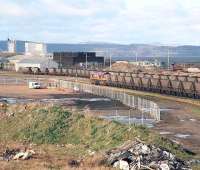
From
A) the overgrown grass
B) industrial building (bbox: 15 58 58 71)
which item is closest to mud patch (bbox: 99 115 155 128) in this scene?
the overgrown grass

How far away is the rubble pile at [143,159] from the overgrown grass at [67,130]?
6.31 metres

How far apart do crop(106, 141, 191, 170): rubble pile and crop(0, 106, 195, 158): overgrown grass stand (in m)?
6.31

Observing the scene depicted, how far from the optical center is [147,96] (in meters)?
89.9

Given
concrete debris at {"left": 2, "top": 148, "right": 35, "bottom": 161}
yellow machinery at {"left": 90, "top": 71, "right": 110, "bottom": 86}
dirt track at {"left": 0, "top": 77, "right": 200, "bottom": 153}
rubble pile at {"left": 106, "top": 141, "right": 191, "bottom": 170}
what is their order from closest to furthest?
rubble pile at {"left": 106, "top": 141, "right": 191, "bottom": 170}
concrete debris at {"left": 2, "top": 148, "right": 35, "bottom": 161}
dirt track at {"left": 0, "top": 77, "right": 200, "bottom": 153}
yellow machinery at {"left": 90, "top": 71, "right": 110, "bottom": 86}

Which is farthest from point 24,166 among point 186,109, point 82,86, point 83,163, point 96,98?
point 82,86

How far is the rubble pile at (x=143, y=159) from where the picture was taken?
94.2ft

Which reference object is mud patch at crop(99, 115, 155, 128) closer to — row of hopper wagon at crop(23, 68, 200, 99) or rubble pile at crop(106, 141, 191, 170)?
rubble pile at crop(106, 141, 191, 170)

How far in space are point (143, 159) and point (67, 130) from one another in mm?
16653

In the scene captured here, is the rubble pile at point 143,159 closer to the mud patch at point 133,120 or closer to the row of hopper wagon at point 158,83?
the mud patch at point 133,120

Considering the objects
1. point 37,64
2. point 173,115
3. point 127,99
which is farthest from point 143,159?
point 37,64

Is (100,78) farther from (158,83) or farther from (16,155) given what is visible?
A: (16,155)

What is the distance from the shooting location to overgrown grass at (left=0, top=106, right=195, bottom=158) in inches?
1574

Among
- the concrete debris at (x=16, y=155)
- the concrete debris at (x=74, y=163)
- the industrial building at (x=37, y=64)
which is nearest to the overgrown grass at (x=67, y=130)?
the concrete debris at (x=16, y=155)

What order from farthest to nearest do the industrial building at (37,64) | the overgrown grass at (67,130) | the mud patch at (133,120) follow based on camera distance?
the industrial building at (37,64) < the mud patch at (133,120) < the overgrown grass at (67,130)
